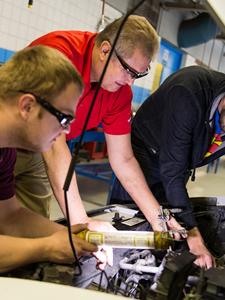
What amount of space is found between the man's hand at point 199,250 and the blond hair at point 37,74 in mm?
763

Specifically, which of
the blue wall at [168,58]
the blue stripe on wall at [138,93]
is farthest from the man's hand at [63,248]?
the blue wall at [168,58]

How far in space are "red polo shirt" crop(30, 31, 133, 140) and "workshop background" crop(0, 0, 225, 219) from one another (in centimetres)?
50

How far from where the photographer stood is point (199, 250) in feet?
3.93

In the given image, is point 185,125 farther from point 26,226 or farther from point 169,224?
point 26,226

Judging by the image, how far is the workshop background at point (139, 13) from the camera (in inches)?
139

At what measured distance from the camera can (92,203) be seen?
12.3 ft

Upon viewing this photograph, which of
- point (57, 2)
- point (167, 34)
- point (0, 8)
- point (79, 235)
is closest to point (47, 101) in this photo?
point (79, 235)

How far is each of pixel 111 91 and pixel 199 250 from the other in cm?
71

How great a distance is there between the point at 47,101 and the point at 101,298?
46 centimetres

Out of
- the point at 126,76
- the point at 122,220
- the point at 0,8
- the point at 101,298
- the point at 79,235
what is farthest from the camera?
the point at 0,8

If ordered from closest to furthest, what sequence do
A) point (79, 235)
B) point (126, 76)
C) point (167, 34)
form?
point (79, 235) → point (126, 76) → point (167, 34)

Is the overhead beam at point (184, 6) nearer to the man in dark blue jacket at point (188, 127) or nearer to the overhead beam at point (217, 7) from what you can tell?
the man in dark blue jacket at point (188, 127)

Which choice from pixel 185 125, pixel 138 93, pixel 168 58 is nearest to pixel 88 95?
pixel 185 125

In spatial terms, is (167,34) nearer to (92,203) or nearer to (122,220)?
(92,203)
